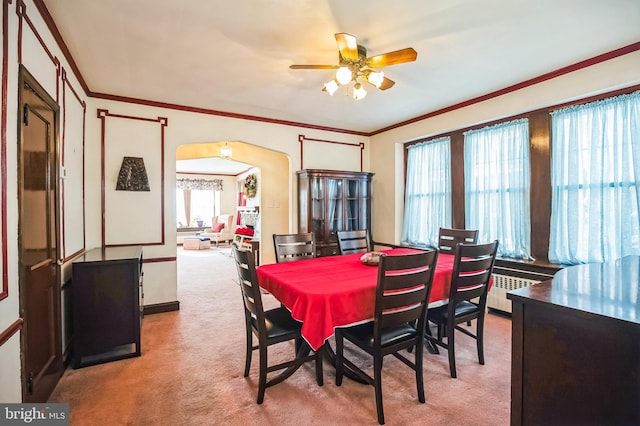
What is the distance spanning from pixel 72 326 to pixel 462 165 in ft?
14.8

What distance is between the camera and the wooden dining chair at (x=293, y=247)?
9.59ft

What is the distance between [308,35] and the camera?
2344mm

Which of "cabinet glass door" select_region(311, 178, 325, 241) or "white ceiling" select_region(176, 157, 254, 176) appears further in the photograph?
"white ceiling" select_region(176, 157, 254, 176)

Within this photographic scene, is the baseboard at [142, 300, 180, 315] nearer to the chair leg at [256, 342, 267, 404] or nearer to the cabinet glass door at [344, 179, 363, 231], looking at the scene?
the chair leg at [256, 342, 267, 404]

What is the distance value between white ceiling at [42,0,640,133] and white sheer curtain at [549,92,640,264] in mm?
570

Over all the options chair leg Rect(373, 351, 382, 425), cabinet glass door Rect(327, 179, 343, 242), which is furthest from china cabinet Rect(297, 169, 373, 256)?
Answer: chair leg Rect(373, 351, 382, 425)

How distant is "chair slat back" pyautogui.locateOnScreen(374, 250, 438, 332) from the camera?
1.78 metres

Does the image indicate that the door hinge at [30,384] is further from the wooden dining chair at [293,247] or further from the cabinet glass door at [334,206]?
the cabinet glass door at [334,206]

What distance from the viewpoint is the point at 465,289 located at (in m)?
2.33

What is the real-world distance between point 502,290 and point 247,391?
2.92 meters

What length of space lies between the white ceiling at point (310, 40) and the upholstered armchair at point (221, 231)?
708cm

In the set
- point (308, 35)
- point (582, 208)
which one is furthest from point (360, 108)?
point (582, 208)

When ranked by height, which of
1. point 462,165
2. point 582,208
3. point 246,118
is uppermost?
point 246,118

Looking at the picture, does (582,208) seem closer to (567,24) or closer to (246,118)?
(567,24)
